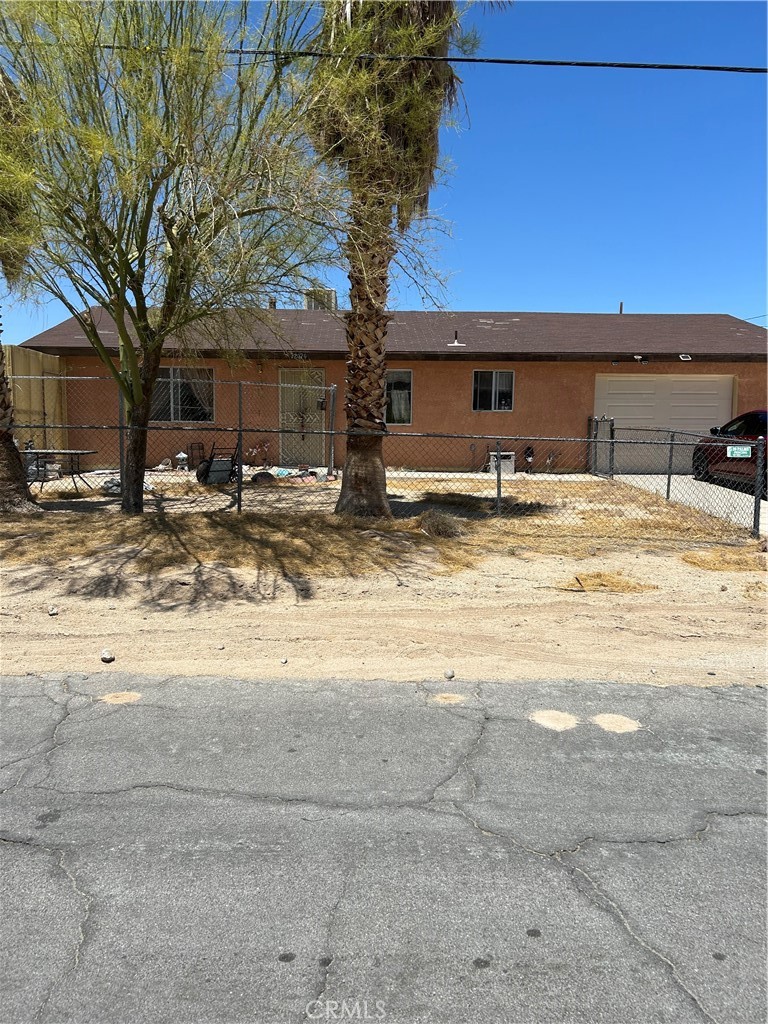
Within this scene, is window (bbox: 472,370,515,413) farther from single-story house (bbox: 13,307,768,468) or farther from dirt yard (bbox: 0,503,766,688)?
dirt yard (bbox: 0,503,766,688)

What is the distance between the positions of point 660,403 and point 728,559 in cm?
1139

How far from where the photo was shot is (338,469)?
1852 cm

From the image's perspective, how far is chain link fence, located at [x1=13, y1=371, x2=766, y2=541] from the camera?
1159cm

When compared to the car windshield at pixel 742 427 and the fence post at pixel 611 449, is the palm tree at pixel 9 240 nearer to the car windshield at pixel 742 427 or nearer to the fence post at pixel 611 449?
the fence post at pixel 611 449

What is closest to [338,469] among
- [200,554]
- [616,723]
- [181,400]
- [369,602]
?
[181,400]

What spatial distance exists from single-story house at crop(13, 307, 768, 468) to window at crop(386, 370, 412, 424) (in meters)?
0.03

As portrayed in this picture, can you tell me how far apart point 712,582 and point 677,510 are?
16.1ft

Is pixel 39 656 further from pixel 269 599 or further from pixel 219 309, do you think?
pixel 219 309

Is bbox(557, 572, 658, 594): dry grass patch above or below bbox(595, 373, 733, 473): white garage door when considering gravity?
below

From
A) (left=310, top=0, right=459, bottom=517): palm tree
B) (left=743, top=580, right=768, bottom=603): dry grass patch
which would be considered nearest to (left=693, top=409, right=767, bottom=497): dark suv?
(left=743, top=580, right=768, bottom=603): dry grass patch

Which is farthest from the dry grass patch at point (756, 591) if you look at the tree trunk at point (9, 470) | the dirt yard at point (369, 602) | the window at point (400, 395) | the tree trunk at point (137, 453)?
the window at point (400, 395)

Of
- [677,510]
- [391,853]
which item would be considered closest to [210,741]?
[391,853]

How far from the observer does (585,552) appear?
901 centimetres

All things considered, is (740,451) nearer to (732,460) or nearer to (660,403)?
(732,460)
